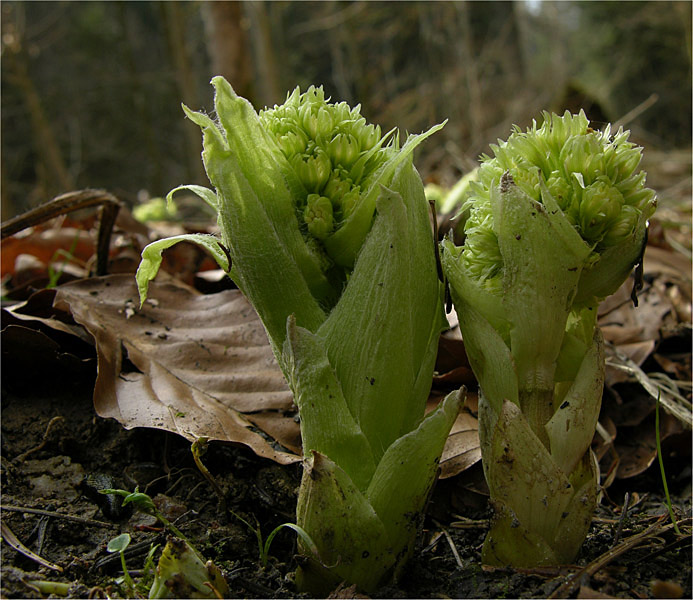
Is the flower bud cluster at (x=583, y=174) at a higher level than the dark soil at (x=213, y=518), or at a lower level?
higher

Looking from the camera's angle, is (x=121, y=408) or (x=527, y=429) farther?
(x=121, y=408)

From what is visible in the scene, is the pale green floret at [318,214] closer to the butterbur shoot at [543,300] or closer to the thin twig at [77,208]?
the butterbur shoot at [543,300]

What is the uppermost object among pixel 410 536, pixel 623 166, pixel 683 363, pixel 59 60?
pixel 59 60

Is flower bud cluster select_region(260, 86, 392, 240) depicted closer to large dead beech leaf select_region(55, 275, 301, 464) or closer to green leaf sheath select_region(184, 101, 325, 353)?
green leaf sheath select_region(184, 101, 325, 353)

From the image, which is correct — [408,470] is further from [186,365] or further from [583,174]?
[186,365]

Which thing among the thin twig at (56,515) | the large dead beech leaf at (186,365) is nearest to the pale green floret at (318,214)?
the large dead beech leaf at (186,365)

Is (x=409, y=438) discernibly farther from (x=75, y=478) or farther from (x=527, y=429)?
(x=75, y=478)

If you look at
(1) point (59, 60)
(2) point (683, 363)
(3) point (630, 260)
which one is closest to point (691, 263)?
(2) point (683, 363)

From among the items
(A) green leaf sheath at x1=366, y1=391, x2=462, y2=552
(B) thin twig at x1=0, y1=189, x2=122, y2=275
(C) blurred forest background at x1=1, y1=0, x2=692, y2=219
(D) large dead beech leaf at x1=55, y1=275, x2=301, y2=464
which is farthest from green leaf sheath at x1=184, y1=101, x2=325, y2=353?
(C) blurred forest background at x1=1, y1=0, x2=692, y2=219
